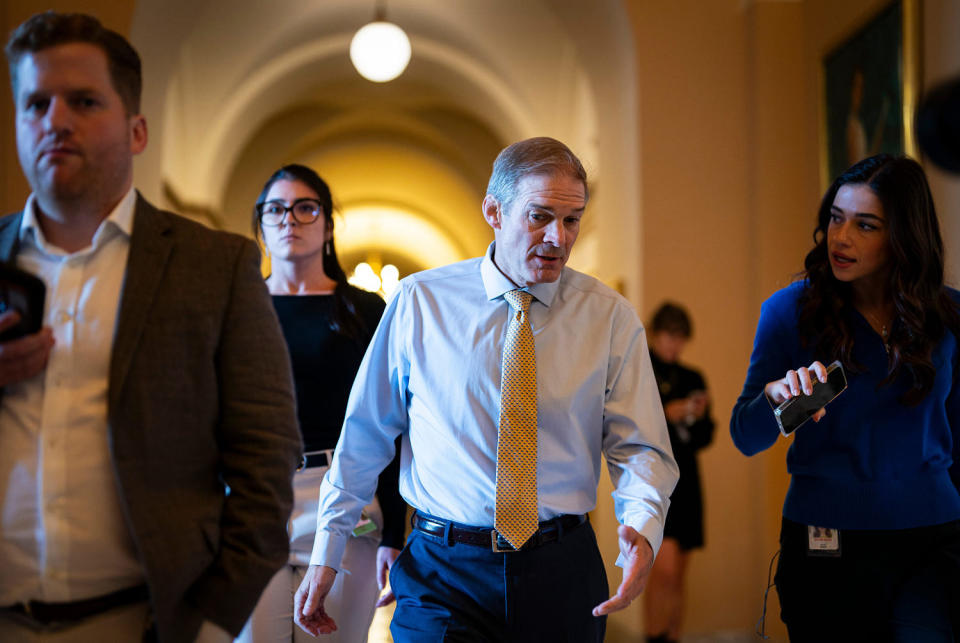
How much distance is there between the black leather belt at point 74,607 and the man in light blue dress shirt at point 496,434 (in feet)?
3.05

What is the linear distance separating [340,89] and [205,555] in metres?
12.6

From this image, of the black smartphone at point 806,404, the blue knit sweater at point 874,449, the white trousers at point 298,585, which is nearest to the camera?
the black smartphone at point 806,404

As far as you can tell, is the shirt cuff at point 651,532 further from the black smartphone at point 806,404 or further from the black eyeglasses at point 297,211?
the black eyeglasses at point 297,211

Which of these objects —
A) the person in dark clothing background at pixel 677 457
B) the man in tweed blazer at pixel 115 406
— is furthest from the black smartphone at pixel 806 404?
the person in dark clothing background at pixel 677 457

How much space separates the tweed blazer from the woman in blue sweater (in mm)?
1463

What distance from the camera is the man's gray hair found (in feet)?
8.64

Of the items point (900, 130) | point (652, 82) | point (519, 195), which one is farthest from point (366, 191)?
point (519, 195)

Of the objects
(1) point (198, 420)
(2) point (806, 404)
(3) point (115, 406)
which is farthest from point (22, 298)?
(2) point (806, 404)

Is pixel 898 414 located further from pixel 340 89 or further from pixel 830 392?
pixel 340 89

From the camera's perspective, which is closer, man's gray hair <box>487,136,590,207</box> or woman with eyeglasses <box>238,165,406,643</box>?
man's gray hair <box>487,136,590,207</box>

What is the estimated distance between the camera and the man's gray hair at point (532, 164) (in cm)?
263

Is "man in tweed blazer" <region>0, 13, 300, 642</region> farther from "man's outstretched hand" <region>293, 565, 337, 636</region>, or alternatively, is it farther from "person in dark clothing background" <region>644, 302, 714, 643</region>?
"person in dark clothing background" <region>644, 302, 714, 643</region>

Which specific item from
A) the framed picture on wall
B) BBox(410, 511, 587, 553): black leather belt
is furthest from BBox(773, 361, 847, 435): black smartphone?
the framed picture on wall

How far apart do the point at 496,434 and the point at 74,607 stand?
1189 mm
